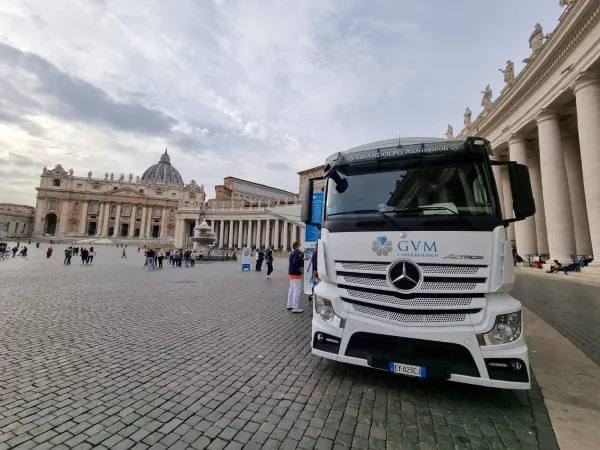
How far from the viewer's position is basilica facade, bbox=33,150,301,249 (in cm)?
8800

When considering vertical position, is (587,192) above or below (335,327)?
above

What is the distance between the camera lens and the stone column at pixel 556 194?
17.5 m

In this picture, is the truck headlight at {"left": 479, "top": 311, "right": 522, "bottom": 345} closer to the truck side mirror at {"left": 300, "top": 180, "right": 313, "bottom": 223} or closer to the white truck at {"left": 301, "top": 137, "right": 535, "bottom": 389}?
the white truck at {"left": 301, "top": 137, "right": 535, "bottom": 389}

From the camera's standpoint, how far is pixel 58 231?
3920 inches

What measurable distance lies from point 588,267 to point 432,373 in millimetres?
17472

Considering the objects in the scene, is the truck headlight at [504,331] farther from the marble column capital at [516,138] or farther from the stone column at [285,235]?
the stone column at [285,235]

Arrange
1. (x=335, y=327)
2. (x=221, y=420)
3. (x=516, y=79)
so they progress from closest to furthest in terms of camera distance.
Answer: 1. (x=221, y=420)
2. (x=335, y=327)
3. (x=516, y=79)

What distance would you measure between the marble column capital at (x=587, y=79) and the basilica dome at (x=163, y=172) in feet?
443

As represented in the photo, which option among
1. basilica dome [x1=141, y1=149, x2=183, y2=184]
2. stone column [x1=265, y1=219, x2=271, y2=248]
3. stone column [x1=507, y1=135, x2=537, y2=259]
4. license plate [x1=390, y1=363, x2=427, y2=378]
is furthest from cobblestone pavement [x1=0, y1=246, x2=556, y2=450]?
basilica dome [x1=141, y1=149, x2=183, y2=184]

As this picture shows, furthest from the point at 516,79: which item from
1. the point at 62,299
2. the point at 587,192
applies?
the point at 62,299

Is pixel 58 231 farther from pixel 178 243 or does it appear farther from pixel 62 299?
pixel 62 299

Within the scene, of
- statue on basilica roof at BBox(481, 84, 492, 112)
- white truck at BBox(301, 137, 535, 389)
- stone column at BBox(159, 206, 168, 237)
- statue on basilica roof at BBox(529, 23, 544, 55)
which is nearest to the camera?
white truck at BBox(301, 137, 535, 389)

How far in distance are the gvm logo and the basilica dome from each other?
139730 millimetres

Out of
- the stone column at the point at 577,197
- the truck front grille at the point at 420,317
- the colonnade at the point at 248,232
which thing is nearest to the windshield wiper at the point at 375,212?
the truck front grille at the point at 420,317
